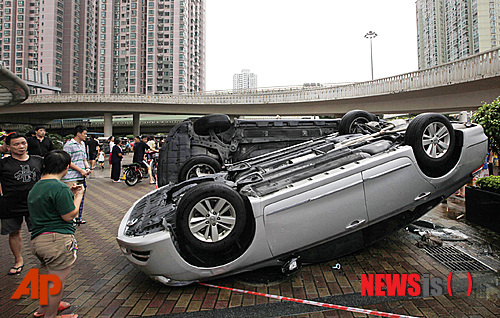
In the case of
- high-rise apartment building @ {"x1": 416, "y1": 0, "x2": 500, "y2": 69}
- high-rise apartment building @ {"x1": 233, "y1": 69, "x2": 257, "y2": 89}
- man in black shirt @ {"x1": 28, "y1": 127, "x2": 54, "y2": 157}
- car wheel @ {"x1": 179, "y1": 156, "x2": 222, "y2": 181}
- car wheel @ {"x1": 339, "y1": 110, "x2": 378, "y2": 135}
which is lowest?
car wheel @ {"x1": 179, "y1": 156, "x2": 222, "y2": 181}

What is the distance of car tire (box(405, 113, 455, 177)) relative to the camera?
357cm

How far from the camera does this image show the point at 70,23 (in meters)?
90.1

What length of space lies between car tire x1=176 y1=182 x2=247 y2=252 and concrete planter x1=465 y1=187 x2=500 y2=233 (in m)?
4.62

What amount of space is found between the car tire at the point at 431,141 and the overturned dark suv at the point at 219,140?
2867 mm

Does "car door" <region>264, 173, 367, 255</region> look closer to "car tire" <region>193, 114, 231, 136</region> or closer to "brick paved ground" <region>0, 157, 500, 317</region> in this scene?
"brick paved ground" <region>0, 157, 500, 317</region>

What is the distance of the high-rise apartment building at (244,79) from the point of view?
509ft

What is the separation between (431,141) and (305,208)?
6.37 feet

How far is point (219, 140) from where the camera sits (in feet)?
24.0

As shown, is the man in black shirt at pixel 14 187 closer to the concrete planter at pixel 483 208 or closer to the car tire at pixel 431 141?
the car tire at pixel 431 141

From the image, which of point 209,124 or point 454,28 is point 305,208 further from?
point 454,28

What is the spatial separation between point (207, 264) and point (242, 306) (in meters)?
0.56

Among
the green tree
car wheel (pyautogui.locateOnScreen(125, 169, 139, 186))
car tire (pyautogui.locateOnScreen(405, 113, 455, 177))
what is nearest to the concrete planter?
the green tree

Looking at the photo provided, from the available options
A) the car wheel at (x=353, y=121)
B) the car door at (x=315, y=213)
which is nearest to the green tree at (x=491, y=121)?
the car wheel at (x=353, y=121)

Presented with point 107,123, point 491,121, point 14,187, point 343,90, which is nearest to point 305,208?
point 14,187
